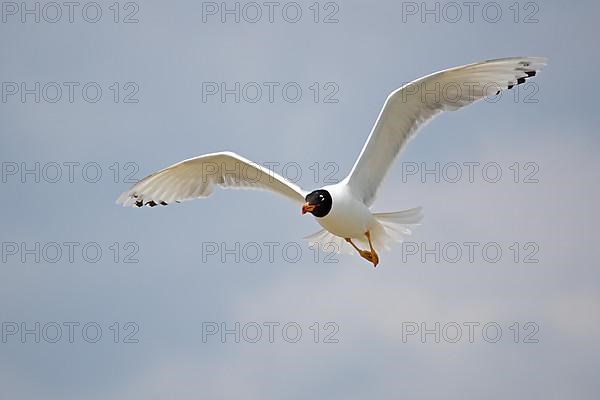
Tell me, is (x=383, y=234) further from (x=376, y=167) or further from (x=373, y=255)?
(x=376, y=167)

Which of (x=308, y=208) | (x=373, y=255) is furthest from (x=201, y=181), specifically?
(x=373, y=255)

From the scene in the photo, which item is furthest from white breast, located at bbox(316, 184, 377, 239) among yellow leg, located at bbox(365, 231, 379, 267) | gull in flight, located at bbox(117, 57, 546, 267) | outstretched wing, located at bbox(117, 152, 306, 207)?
outstretched wing, located at bbox(117, 152, 306, 207)

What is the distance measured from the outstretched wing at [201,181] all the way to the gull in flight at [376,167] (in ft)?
0.04

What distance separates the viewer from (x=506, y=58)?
33.2ft

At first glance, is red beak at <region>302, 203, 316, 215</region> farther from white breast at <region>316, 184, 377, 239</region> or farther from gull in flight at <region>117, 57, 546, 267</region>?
white breast at <region>316, 184, 377, 239</region>

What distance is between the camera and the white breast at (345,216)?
10.2 m

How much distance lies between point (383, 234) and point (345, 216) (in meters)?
0.72

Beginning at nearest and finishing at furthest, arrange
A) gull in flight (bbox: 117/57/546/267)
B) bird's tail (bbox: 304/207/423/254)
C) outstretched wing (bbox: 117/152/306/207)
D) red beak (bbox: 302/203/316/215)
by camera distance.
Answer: red beak (bbox: 302/203/316/215) < gull in flight (bbox: 117/57/546/267) < bird's tail (bbox: 304/207/423/254) < outstretched wing (bbox: 117/152/306/207)

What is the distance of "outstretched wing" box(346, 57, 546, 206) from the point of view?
10.1 metres

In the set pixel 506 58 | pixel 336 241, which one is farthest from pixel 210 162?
pixel 506 58

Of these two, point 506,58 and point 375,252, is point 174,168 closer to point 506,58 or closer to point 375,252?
point 375,252

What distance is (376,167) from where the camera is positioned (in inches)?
418

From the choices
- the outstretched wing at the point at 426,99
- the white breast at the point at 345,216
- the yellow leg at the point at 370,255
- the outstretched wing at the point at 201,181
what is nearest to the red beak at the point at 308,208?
the white breast at the point at 345,216

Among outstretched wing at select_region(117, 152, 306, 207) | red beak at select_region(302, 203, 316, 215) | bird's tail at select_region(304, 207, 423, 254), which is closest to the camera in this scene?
red beak at select_region(302, 203, 316, 215)
